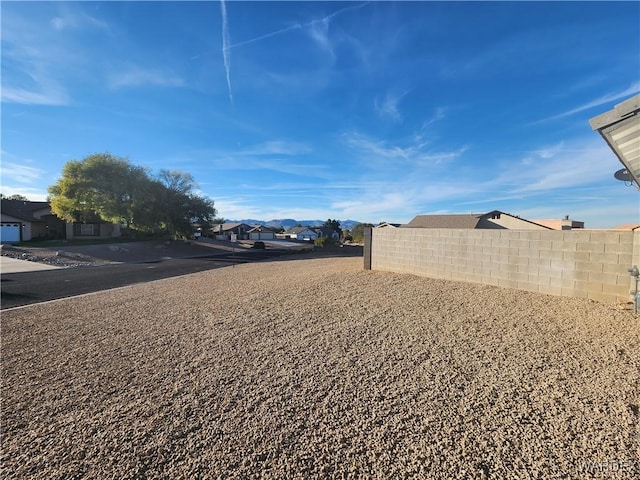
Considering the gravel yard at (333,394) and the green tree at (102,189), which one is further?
the green tree at (102,189)

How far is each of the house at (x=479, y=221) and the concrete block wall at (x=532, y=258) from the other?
85.2ft

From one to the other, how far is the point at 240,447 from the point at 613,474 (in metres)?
2.72

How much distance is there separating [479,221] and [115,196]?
124ft

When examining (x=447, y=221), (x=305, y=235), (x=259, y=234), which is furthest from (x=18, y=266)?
(x=305, y=235)

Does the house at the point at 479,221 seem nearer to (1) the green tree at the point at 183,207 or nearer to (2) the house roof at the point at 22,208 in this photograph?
(1) the green tree at the point at 183,207

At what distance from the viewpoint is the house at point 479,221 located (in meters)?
31.7

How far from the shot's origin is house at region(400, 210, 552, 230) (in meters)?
31.7

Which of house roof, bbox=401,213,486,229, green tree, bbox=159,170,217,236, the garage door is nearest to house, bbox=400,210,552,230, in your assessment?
house roof, bbox=401,213,486,229

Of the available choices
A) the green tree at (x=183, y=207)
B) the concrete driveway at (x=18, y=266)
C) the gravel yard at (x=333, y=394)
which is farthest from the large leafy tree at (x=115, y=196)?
the gravel yard at (x=333, y=394)

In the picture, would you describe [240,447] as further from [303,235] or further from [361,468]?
[303,235]

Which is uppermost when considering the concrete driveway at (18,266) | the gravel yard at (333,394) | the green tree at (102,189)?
the green tree at (102,189)

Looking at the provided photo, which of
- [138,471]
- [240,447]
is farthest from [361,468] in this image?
[138,471]

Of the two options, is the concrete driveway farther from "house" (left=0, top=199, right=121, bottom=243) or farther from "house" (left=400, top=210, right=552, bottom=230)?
"house" (left=400, top=210, right=552, bottom=230)

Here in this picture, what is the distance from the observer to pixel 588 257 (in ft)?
20.2
